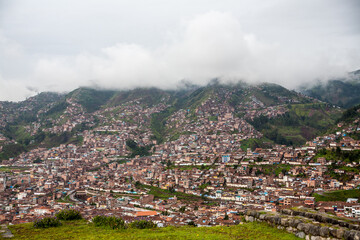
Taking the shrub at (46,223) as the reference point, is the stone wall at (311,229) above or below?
above

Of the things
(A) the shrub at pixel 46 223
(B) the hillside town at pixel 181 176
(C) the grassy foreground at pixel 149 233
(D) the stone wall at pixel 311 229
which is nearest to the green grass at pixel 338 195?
(B) the hillside town at pixel 181 176

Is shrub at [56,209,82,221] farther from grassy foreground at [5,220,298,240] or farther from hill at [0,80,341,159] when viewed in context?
hill at [0,80,341,159]

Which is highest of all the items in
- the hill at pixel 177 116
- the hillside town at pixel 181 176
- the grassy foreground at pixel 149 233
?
the hill at pixel 177 116

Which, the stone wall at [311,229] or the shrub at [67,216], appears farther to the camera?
the shrub at [67,216]

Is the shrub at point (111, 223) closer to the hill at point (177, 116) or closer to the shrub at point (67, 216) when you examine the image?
the shrub at point (67, 216)

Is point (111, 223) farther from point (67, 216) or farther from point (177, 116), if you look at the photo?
point (177, 116)

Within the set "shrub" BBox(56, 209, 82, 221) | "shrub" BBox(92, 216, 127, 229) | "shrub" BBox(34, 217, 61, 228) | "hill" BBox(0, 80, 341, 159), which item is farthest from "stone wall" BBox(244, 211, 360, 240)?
"hill" BBox(0, 80, 341, 159)

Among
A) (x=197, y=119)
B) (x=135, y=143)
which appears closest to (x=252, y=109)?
(x=197, y=119)

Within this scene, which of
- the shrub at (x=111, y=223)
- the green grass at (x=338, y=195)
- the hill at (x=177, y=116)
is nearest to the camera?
the shrub at (x=111, y=223)
